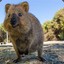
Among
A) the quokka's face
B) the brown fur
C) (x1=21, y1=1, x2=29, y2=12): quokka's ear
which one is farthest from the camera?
(x1=21, y1=1, x2=29, y2=12): quokka's ear

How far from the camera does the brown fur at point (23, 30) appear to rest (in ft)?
24.4

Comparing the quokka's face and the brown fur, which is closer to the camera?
the quokka's face

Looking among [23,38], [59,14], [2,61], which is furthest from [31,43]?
[59,14]

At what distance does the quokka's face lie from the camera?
722 centimetres

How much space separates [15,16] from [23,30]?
52 centimetres

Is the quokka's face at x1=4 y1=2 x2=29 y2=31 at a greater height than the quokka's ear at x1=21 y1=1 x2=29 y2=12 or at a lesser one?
lesser

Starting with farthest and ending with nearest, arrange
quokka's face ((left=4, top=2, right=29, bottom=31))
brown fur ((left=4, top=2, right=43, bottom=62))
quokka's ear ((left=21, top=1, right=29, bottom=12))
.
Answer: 1. quokka's ear ((left=21, top=1, right=29, bottom=12))
2. brown fur ((left=4, top=2, right=43, bottom=62))
3. quokka's face ((left=4, top=2, right=29, bottom=31))

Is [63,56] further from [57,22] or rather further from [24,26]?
[57,22]

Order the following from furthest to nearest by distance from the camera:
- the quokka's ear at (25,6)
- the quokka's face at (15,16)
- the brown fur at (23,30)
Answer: the quokka's ear at (25,6) → the brown fur at (23,30) → the quokka's face at (15,16)

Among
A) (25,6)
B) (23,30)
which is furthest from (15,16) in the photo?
(25,6)

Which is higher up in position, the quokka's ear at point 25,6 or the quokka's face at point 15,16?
the quokka's ear at point 25,6

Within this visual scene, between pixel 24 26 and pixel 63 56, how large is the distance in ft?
11.3

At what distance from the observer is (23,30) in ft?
25.0

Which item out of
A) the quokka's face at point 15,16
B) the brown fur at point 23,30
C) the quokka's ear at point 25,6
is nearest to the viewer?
the quokka's face at point 15,16
